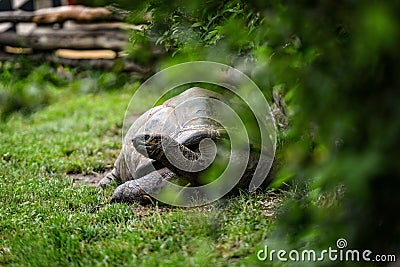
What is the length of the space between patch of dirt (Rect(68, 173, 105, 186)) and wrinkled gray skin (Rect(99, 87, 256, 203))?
0.25 m

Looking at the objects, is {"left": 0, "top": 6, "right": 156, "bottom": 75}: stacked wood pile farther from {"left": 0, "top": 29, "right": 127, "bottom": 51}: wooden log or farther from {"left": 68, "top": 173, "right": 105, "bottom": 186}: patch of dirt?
{"left": 68, "top": 173, "right": 105, "bottom": 186}: patch of dirt

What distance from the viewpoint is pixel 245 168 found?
4.35 m

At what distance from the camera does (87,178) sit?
18.2ft

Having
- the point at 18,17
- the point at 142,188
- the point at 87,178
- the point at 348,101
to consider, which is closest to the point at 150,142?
the point at 142,188

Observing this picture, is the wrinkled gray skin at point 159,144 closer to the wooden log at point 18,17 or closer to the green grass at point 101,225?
the green grass at point 101,225

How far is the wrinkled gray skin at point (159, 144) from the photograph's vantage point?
4348mm

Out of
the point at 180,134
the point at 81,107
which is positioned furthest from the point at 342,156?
the point at 81,107

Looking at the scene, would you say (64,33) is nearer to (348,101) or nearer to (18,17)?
(18,17)

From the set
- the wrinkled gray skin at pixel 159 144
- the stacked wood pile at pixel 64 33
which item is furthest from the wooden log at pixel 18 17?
the wrinkled gray skin at pixel 159 144

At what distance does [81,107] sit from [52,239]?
19.4 feet

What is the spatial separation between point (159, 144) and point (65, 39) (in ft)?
21.7

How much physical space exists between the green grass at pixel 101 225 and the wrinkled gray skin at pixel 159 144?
176mm

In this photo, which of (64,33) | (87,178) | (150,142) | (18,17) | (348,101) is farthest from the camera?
(18,17)

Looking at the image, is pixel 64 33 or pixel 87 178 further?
pixel 64 33
